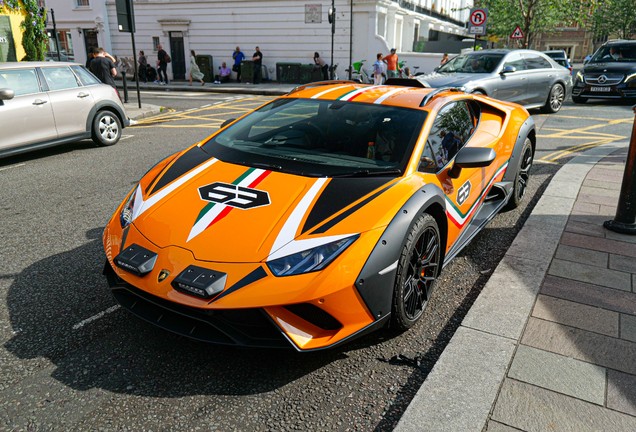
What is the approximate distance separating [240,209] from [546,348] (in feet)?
6.14

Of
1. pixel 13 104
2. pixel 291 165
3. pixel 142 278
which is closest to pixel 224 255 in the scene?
pixel 142 278

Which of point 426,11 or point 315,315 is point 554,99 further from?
point 426,11

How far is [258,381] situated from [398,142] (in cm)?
175

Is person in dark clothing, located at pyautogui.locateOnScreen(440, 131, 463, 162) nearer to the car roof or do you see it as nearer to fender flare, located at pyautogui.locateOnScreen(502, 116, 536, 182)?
fender flare, located at pyautogui.locateOnScreen(502, 116, 536, 182)

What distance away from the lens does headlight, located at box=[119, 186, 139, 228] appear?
9.78 ft

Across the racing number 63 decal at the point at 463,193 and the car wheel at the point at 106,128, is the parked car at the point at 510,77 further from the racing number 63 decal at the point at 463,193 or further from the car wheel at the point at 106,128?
the racing number 63 decal at the point at 463,193

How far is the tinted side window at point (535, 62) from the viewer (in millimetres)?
11726

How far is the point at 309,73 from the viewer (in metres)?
26.0

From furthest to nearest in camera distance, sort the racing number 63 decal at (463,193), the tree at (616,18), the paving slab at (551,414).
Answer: the tree at (616,18), the racing number 63 decal at (463,193), the paving slab at (551,414)

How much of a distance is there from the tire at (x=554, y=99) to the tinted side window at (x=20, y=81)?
11.0m

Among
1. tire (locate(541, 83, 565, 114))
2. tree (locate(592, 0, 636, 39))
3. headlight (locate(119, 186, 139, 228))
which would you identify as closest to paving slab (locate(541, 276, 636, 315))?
headlight (locate(119, 186, 139, 228))

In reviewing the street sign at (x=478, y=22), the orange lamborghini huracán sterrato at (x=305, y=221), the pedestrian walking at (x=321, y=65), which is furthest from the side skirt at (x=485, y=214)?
the pedestrian walking at (x=321, y=65)

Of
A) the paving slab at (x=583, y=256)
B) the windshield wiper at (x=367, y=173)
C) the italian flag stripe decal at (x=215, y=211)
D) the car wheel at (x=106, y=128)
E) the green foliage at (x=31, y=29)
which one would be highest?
the green foliage at (x=31, y=29)

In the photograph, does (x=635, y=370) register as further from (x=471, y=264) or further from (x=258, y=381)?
(x=258, y=381)
